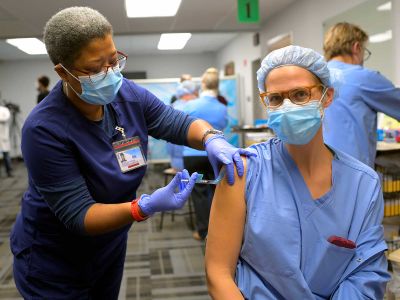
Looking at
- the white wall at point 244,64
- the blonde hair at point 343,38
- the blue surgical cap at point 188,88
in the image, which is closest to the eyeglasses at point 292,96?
the blonde hair at point 343,38

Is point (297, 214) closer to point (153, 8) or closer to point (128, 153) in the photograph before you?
point (128, 153)

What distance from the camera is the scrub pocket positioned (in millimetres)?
1088

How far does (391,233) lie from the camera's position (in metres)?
2.77

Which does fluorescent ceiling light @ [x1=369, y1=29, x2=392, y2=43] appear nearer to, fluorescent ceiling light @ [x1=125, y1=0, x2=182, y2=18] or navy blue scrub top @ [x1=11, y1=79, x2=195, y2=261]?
fluorescent ceiling light @ [x1=125, y1=0, x2=182, y2=18]

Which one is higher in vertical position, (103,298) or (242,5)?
(242,5)

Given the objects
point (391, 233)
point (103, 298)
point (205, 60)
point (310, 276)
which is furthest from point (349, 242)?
point (205, 60)

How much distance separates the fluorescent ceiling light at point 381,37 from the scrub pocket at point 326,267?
8.93ft

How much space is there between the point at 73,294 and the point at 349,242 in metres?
0.85

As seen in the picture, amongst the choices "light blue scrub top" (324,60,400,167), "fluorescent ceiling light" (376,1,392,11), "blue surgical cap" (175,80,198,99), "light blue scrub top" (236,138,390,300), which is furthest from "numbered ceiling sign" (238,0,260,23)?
"light blue scrub top" (236,138,390,300)

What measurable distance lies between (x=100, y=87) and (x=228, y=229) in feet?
1.81

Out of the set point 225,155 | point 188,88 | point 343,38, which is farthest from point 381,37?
point 225,155

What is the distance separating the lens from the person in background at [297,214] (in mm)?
1087

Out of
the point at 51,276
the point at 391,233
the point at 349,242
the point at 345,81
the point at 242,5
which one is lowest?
the point at 391,233

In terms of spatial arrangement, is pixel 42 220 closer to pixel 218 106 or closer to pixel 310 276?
pixel 310 276
